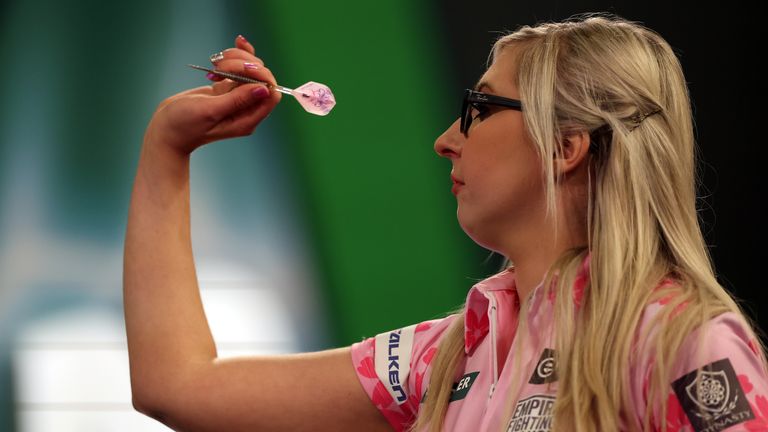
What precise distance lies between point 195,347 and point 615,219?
63cm

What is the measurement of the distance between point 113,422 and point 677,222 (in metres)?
1.68

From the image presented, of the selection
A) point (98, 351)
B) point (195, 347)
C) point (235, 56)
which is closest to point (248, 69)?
point (235, 56)

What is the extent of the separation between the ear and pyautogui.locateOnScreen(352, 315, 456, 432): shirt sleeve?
11.4 inches

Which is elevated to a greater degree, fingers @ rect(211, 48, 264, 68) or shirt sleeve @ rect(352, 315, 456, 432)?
fingers @ rect(211, 48, 264, 68)

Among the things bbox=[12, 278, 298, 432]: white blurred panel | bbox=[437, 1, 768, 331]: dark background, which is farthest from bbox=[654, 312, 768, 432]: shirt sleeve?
bbox=[12, 278, 298, 432]: white blurred panel

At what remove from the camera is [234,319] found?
2457 mm

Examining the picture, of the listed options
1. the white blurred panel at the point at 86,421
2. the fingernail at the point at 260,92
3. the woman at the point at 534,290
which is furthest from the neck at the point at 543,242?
the white blurred panel at the point at 86,421

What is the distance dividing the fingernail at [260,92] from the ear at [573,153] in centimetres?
41

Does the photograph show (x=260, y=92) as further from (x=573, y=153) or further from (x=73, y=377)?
(x=73, y=377)

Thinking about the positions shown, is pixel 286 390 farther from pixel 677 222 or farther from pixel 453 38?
pixel 453 38

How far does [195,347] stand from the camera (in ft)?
4.65

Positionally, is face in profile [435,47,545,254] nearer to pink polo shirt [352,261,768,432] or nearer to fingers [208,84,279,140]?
pink polo shirt [352,261,768,432]

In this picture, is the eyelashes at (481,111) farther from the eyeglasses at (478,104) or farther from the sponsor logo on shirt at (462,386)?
the sponsor logo on shirt at (462,386)

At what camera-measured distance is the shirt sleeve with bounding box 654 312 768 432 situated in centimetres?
102
